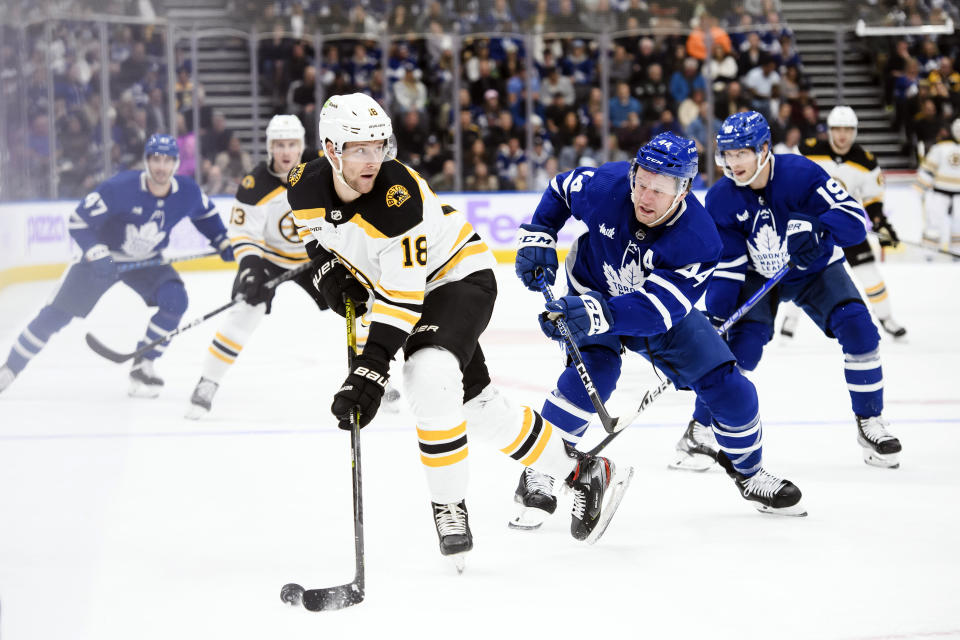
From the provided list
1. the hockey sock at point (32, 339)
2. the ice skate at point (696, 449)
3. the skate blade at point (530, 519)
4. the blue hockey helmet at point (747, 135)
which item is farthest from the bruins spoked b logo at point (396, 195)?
the hockey sock at point (32, 339)

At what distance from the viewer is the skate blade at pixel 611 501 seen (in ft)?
9.01

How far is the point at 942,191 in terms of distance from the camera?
924 cm

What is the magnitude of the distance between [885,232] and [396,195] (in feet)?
13.8

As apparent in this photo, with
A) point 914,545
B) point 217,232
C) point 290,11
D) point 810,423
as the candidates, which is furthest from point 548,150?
point 914,545

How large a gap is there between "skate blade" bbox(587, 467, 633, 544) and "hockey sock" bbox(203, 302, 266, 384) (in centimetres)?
205

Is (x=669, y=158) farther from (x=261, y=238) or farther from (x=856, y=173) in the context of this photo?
(x=856, y=173)

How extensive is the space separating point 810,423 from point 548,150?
635 cm

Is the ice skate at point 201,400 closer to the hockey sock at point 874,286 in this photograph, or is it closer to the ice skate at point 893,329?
the hockey sock at point 874,286

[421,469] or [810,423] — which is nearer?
[421,469]

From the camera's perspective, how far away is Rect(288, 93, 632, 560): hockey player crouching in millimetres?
2387

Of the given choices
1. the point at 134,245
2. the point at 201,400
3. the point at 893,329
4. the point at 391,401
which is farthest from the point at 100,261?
the point at 893,329

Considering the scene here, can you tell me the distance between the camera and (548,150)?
1023cm

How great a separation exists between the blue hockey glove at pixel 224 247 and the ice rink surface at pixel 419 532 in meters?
0.57

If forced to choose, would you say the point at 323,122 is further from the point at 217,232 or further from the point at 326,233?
the point at 217,232
